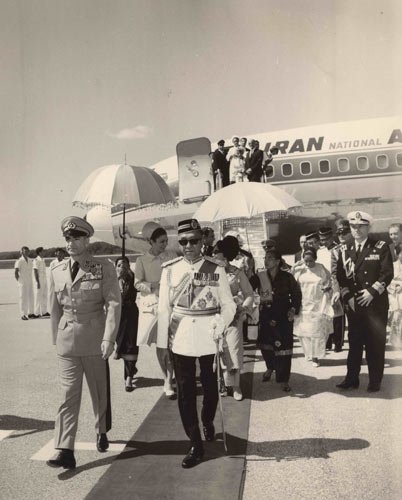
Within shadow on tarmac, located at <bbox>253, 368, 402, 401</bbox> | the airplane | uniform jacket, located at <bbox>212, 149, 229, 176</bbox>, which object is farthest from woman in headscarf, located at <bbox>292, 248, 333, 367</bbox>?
the airplane

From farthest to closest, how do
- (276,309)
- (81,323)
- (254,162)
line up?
(254,162) < (276,309) < (81,323)

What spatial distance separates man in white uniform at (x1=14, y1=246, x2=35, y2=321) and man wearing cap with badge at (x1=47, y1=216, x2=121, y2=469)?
8.93 meters

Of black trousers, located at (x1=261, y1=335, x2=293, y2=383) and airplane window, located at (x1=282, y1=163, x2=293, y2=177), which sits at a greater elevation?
airplane window, located at (x1=282, y1=163, x2=293, y2=177)

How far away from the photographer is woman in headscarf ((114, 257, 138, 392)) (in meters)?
6.18

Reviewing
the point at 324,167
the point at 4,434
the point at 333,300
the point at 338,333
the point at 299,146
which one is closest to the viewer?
the point at 4,434

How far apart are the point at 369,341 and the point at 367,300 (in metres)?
0.44

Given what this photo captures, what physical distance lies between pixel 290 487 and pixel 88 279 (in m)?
1.98

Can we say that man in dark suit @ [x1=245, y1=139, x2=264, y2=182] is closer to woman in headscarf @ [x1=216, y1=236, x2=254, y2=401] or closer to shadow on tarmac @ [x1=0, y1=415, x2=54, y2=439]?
woman in headscarf @ [x1=216, y1=236, x2=254, y2=401]

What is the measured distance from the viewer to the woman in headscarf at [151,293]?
590 centimetres

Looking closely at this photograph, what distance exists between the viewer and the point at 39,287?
13094 mm

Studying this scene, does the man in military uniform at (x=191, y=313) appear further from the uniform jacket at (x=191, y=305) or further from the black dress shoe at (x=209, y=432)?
the black dress shoe at (x=209, y=432)

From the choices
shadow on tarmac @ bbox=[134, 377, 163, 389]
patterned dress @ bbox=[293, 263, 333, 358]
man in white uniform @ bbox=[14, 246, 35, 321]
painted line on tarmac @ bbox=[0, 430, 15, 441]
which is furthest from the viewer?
man in white uniform @ bbox=[14, 246, 35, 321]

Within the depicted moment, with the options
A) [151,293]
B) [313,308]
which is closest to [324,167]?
[313,308]

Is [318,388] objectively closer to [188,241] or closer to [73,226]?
[188,241]
